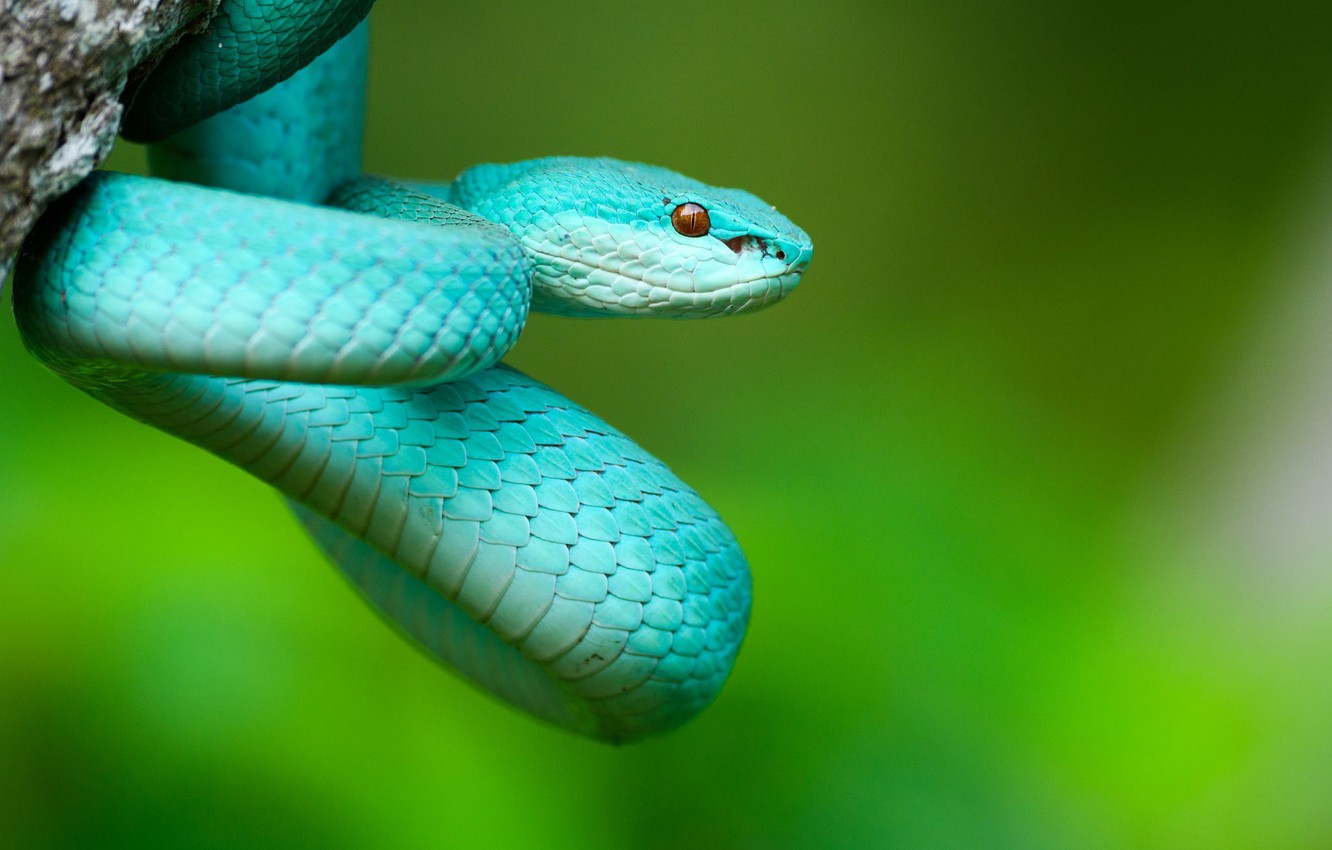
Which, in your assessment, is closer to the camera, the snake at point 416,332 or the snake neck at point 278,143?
the snake at point 416,332

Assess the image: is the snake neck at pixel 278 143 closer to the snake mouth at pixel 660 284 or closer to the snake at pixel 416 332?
the snake at pixel 416 332

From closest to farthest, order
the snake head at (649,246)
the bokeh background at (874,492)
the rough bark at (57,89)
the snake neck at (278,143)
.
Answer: the rough bark at (57,89), the snake head at (649,246), the snake neck at (278,143), the bokeh background at (874,492)

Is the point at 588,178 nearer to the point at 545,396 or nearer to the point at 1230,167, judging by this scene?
the point at 545,396

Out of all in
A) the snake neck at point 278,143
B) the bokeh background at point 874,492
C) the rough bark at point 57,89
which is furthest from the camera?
the bokeh background at point 874,492

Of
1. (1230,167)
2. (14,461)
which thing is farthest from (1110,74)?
(14,461)

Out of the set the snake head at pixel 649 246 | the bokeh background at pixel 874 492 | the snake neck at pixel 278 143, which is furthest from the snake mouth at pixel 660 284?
the bokeh background at pixel 874 492

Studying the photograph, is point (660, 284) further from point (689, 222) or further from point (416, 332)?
point (416, 332)

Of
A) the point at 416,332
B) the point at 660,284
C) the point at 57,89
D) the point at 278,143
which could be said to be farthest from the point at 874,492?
the point at 57,89
